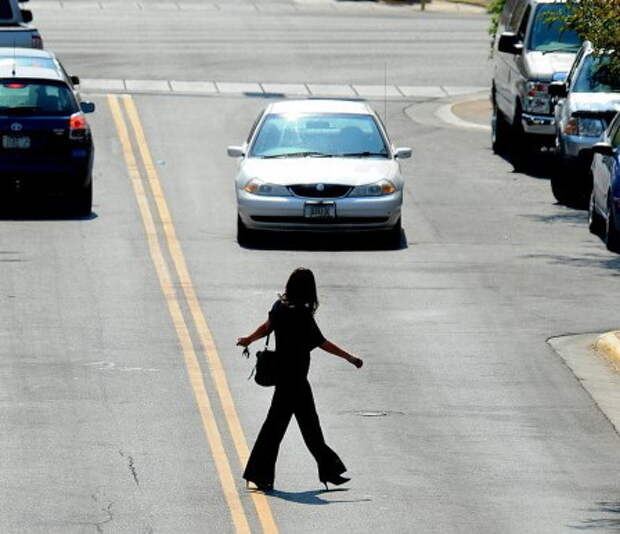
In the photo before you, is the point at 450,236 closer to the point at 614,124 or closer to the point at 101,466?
the point at 614,124

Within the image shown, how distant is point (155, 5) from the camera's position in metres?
54.8

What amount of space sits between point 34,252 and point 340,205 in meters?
3.38

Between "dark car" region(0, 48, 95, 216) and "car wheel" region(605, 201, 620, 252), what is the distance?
6232 millimetres

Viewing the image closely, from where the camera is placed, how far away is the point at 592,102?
28.0m

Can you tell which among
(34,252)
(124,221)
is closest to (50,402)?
(34,252)

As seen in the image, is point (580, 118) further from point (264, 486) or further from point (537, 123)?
point (264, 486)

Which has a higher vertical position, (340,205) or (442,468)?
(442,468)

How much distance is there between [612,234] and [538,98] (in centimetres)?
649

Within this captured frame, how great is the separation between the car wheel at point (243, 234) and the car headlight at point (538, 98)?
7.43m

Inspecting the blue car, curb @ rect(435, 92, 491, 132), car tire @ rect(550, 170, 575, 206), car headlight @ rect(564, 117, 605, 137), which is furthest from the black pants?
curb @ rect(435, 92, 491, 132)

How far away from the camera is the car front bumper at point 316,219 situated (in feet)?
77.5

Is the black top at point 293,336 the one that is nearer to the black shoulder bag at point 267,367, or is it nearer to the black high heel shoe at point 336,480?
the black shoulder bag at point 267,367

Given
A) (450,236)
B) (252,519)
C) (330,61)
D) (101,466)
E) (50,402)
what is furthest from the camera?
(330,61)

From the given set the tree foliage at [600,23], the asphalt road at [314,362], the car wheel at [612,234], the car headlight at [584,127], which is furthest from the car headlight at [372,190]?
the car headlight at [584,127]
